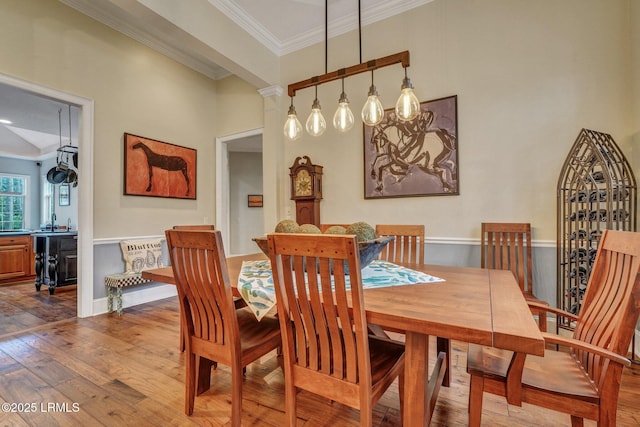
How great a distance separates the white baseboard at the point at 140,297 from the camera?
3.19 metres

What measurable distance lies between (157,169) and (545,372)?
4.09 meters

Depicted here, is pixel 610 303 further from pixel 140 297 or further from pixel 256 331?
pixel 140 297

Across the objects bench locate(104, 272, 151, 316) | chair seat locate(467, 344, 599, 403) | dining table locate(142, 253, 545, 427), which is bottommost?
bench locate(104, 272, 151, 316)

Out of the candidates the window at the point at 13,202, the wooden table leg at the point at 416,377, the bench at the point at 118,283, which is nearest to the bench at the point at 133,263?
the bench at the point at 118,283

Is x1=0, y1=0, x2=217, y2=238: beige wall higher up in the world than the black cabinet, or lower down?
higher up

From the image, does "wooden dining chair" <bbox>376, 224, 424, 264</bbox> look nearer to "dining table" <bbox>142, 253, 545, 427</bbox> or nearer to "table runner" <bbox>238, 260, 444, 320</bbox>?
"table runner" <bbox>238, 260, 444, 320</bbox>

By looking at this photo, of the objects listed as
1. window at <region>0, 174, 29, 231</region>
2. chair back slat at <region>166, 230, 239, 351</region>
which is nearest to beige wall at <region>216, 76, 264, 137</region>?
chair back slat at <region>166, 230, 239, 351</region>

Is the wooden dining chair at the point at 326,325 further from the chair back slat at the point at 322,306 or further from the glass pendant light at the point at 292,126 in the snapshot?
the glass pendant light at the point at 292,126

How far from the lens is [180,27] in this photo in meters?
2.62

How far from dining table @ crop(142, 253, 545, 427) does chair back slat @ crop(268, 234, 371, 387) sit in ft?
0.35

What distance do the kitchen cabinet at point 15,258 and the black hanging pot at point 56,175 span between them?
1119 millimetres

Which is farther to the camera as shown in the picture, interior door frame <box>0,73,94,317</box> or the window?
the window

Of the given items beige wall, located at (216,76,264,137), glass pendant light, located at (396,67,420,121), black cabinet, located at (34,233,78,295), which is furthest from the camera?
beige wall, located at (216,76,264,137)

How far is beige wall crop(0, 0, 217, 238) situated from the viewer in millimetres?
2732
